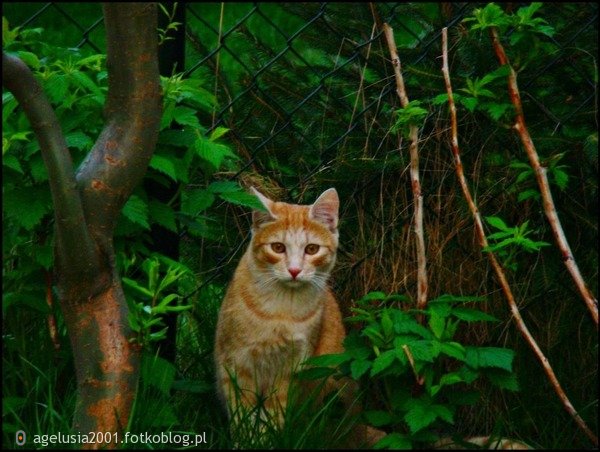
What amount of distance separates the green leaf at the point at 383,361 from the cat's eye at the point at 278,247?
0.77m

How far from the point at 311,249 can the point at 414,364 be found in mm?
777

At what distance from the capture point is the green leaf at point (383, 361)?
272 centimetres

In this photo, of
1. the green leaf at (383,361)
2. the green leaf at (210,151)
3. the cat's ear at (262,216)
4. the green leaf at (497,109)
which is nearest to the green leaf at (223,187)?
the green leaf at (210,151)

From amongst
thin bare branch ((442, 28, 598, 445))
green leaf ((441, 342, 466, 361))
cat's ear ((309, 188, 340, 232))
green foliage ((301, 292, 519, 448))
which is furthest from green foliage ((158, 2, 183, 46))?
green leaf ((441, 342, 466, 361))

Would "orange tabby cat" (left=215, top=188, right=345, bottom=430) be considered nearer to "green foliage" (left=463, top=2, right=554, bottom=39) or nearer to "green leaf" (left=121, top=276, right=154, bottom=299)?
"green leaf" (left=121, top=276, right=154, bottom=299)

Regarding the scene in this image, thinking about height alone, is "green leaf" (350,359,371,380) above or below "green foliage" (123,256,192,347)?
below

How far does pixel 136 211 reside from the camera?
8.91 feet

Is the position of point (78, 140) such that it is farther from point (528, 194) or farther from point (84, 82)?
point (528, 194)

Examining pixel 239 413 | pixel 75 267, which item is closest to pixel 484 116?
pixel 239 413

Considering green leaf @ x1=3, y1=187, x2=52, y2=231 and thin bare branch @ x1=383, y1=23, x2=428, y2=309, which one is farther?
thin bare branch @ x1=383, y1=23, x2=428, y2=309

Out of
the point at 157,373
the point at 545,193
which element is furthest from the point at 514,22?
the point at 157,373

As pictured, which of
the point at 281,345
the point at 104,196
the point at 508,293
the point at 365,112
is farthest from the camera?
the point at 365,112

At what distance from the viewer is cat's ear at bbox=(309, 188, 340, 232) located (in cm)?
332

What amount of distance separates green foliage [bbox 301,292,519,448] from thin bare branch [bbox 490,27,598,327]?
33 cm
